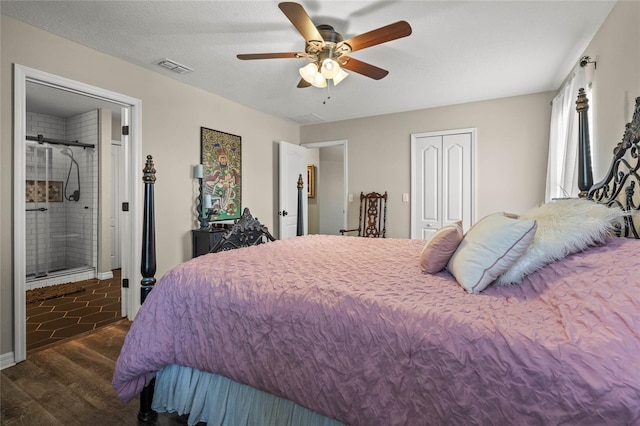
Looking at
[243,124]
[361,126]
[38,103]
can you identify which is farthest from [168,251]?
[361,126]

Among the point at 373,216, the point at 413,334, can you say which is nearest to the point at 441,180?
the point at 373,216

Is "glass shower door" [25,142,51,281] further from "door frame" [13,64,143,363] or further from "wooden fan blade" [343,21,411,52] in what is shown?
"wooden fan blade" [343,21,411,52]

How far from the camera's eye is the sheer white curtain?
2789 mm

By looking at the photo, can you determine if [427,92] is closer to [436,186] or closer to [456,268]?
[436,186]

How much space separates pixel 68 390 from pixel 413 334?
7.31 feet

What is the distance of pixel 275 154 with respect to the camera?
5109 millimetres

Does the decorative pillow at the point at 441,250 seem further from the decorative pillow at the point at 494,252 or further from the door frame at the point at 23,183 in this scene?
the door frame at the point at 23,183

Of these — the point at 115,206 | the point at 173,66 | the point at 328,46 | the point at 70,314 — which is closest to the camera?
the point at 328,46

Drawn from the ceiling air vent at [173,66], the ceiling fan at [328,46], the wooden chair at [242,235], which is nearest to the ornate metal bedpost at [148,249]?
the wooden chair at [242,235]

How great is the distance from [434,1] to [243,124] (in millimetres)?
3037

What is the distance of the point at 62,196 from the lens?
4.95 m

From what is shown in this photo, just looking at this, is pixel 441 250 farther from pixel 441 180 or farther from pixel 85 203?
pixel 85 203

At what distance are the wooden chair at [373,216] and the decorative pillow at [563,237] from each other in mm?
3554

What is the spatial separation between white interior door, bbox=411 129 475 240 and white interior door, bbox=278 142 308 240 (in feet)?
5.75
